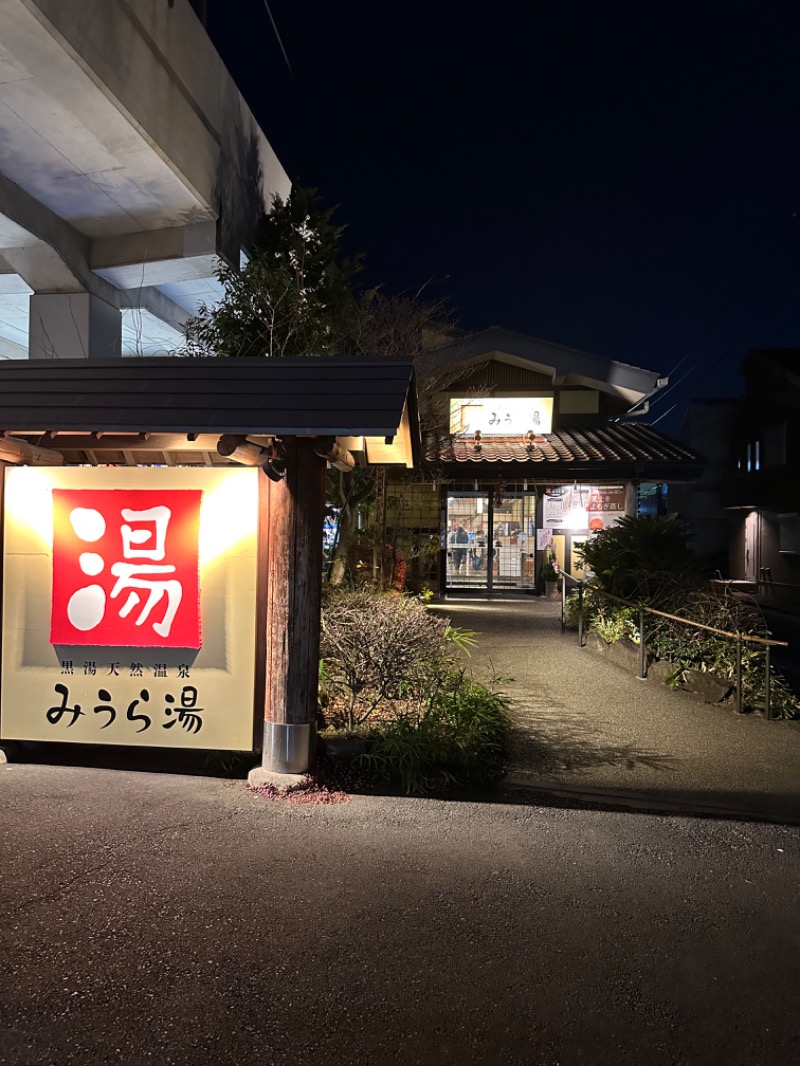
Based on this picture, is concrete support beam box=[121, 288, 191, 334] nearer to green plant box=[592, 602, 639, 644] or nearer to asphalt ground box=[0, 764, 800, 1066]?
green plant box=[592, 602, 639, 644]

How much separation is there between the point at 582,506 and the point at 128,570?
558 inches

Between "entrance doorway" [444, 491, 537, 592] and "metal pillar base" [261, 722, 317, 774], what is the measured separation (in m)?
13.1

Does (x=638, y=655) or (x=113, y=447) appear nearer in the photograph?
(x=113, y=447)

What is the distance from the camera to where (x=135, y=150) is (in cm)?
914

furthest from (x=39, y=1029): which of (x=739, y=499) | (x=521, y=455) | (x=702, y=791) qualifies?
(x=739, y=499)

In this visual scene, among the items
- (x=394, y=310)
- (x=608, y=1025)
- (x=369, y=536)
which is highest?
(x=394, y=310)

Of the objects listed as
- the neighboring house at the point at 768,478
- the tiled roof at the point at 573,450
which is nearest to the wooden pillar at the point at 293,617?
the tiled roof at the point at 573,450

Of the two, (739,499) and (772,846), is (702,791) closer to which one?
(772,846)

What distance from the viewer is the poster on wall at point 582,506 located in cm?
1744

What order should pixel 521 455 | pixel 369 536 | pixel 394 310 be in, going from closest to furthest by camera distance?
pixel 394 310 < pixel 369 536 < pixel 521 455

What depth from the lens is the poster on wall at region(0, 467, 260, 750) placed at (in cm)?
534

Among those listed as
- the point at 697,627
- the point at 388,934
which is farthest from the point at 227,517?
the point at 697,627

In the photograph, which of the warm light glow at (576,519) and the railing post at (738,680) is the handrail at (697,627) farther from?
the warm light glow at (576,519)

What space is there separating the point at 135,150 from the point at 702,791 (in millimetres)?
10142
